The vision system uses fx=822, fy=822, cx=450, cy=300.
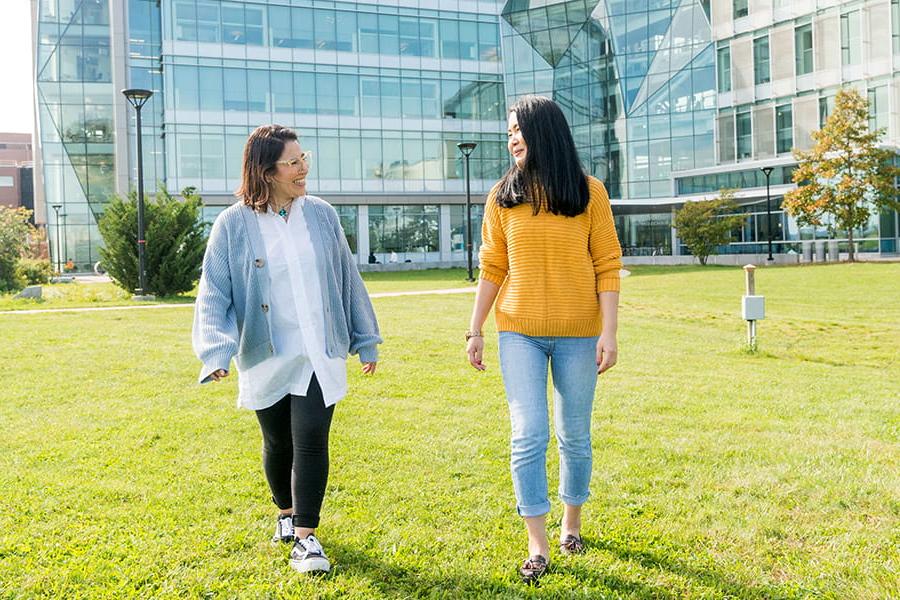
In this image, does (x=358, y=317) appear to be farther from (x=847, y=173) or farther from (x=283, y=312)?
(x=847, y=173)

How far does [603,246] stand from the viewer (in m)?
3.60

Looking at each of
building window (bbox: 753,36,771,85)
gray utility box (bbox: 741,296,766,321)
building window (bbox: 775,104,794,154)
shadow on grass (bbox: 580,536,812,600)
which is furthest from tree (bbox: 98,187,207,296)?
building window (bbox: 753,36,771,85)

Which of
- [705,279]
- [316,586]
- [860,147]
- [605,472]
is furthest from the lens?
[860,147]

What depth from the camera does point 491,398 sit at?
7664 mm

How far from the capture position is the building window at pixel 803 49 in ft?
141

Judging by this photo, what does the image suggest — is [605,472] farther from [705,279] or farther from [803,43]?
[803,43]

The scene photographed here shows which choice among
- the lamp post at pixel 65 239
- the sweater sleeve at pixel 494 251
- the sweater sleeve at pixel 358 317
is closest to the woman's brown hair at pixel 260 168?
the sweater sleeve at pixel 358 317

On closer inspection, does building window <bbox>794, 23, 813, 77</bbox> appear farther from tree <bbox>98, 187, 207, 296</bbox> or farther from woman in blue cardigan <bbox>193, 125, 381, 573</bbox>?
woman in blue cardigan <bbox>193, 125, 381, 573</bbox>

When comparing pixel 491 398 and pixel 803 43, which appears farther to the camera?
pixel 803 43

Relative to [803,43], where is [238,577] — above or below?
below

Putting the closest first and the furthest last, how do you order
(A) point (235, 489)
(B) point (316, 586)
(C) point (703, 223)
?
(B) point (316, 586) → (A) point (235, 489) → (C) point (703, 223)

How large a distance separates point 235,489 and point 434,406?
9.03 ft

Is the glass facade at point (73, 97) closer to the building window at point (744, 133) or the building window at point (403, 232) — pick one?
the building window at point (403, 232)

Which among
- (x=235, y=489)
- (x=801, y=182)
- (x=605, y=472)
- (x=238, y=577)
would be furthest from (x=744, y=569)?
(x=801, y=182)
